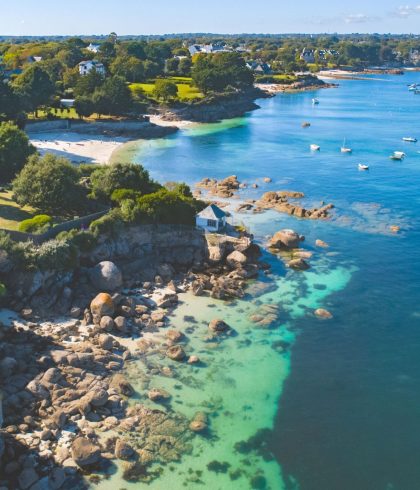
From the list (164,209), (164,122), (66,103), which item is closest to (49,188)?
(164,209)

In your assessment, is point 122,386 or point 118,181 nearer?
point 122,386

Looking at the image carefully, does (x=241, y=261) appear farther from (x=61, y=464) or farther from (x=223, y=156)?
(x=223, y=156)

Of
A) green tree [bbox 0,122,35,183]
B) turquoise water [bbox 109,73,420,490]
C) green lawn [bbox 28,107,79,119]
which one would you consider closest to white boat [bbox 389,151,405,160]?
turquoise water [bbox 109,73,420,490]

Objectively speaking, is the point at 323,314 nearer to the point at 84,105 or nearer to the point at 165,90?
the point at 84,105

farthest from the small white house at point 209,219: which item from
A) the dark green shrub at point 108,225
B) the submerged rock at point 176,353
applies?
the submerged rock at point 176,353

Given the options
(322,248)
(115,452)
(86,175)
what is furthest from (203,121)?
(115,452)

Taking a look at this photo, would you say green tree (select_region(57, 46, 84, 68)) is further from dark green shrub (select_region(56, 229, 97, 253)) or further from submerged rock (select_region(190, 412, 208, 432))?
submerged rock (select_region(190, 412, 208, 432))
